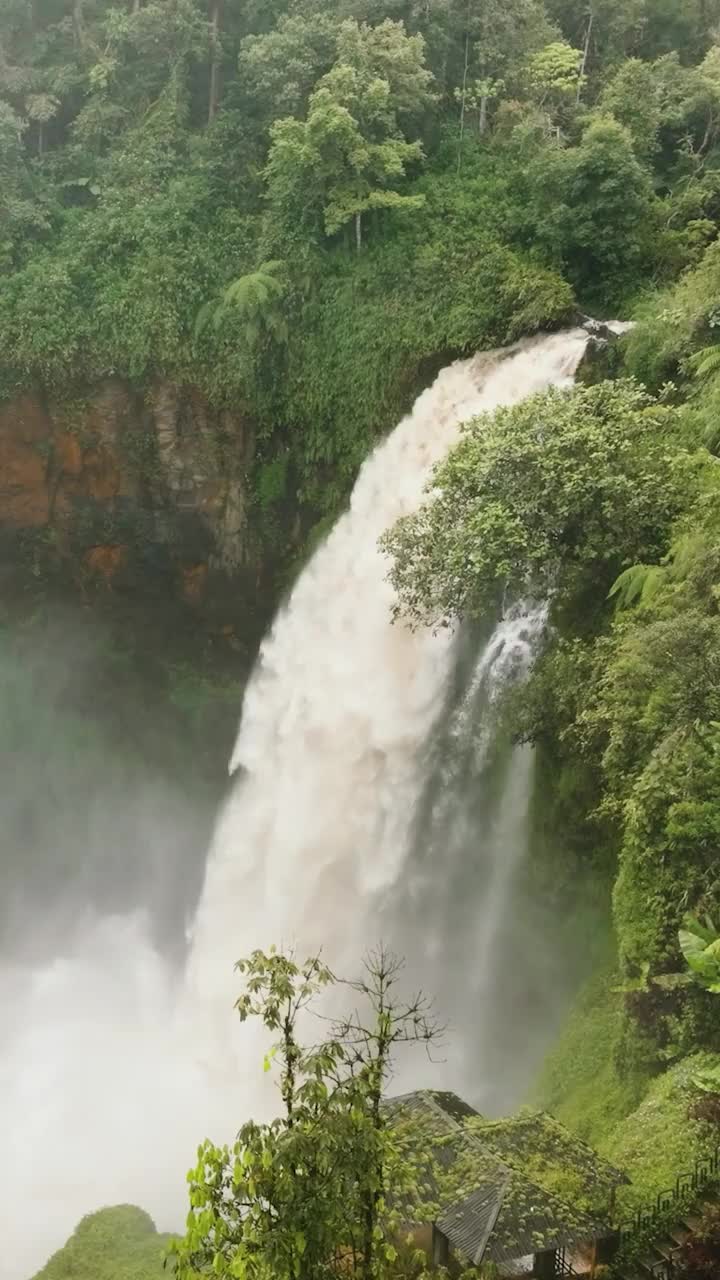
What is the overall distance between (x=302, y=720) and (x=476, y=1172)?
7.82 meters

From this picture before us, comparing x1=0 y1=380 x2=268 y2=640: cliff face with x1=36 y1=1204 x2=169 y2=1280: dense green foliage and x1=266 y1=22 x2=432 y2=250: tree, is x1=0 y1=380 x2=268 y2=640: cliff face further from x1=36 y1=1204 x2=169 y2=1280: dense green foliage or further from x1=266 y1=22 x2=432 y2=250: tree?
x1=36 y1=1204 x2=169 y2=1280: dense green foliage

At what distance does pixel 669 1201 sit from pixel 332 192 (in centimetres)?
1484

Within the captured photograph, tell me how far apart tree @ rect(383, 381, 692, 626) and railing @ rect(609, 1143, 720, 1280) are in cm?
524

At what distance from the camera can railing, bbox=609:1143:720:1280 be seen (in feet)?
22.8

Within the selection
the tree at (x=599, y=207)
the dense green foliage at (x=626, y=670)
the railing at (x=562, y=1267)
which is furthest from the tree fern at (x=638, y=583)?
the tree at (x=599, y=207)

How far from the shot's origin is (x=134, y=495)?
19.0m

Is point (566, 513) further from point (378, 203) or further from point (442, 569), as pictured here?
point (378, 203)

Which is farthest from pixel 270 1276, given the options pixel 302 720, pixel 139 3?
pixel 139 3

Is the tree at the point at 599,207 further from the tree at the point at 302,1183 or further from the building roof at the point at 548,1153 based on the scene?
the tree at the point at 302,1183

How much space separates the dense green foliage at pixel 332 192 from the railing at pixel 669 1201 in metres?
10.5

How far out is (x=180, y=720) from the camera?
1975 centimetres

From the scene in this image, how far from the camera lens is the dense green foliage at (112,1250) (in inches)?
415

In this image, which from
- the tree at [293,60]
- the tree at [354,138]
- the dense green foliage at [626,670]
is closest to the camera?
the dense green foliage at [626,670]

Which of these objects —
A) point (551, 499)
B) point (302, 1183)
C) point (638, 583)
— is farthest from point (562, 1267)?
point (551, 499)
